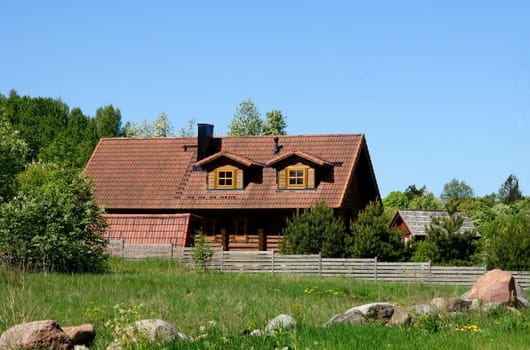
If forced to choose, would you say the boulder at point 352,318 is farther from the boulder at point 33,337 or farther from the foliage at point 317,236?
the foliage at point 317,236

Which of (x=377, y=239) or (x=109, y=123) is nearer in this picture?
(x=377, y=239)

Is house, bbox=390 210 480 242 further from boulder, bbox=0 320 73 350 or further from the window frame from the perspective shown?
boulder, bbox=0 320 73 350

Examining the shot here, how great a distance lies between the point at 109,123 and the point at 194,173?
45.2 metres

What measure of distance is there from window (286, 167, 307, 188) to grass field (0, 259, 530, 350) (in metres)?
12.4

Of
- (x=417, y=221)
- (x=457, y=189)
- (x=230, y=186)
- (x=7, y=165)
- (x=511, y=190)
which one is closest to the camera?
(x=7, y=165)

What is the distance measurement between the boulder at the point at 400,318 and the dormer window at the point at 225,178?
103 ft

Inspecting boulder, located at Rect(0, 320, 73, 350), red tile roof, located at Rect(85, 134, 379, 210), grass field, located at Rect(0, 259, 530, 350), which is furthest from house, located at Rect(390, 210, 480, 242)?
boulder, located at Rect(0, 320, 73, 350)

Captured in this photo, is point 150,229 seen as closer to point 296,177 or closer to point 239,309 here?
point 296,177

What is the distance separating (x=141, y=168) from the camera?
5209 cm

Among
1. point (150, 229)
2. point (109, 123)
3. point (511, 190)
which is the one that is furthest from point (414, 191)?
point (150, 229)

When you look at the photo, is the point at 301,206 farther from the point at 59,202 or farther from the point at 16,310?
the point at 16,310

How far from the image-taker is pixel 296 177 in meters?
48.1

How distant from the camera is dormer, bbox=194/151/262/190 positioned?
161ft

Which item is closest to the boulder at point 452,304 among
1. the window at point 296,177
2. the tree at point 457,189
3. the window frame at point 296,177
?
the window frame at point 296,177
